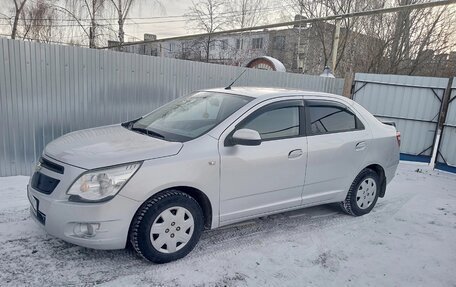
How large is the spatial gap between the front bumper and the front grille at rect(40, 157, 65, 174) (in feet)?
0.54

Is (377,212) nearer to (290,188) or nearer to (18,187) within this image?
(290,188)

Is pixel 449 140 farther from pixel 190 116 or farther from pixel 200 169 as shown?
pixel 200 169

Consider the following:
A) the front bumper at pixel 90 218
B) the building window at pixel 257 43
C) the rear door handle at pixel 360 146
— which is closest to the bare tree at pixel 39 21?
the front bumper at pixel 90 218

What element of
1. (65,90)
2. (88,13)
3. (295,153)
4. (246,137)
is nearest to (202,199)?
(246,137)

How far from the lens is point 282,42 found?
37938 millimetres

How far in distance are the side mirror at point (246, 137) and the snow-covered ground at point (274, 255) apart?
113 centimetres

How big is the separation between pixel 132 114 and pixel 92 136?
10.8 ft

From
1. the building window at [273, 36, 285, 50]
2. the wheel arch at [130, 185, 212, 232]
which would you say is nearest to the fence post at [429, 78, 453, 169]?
the wheel arch at [130, 185, 212, 232]

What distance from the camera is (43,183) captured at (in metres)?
3.03

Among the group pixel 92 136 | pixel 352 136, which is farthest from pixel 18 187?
pixel 352 136

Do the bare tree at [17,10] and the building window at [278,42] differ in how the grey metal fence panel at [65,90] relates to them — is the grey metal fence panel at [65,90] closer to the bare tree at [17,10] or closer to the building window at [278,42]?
the bare tree at [17,10]

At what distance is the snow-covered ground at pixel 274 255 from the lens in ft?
9.71

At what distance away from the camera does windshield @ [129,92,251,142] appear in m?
3.51

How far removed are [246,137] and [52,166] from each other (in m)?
1.79
